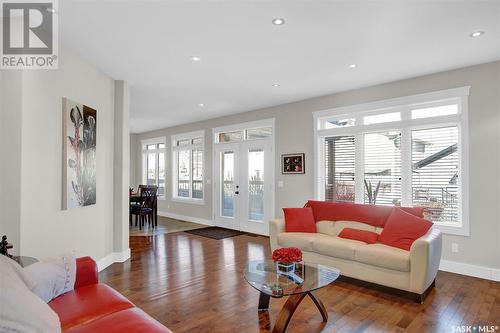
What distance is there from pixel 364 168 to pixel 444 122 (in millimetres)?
1277

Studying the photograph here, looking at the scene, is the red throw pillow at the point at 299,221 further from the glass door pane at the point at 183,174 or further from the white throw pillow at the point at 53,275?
the glass door pane at the point at 183,174

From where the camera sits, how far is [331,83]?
14.9 feet

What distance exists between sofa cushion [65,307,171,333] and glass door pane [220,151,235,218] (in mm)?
5245

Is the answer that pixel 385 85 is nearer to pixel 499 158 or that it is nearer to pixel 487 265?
pixel 499 158

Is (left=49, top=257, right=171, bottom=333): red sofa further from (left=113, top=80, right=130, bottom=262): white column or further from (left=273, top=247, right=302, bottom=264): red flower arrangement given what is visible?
(left=113, top=80, right=130, bottom=262): white column

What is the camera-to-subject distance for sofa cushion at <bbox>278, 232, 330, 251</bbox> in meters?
3.86

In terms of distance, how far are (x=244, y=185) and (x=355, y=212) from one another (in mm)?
3025

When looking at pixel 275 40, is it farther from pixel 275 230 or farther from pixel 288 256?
pixel 275 230

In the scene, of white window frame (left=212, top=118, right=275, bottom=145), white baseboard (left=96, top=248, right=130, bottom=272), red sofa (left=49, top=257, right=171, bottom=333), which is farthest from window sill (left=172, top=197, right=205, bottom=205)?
red sofa (left=49, top=257, right=171, bottom=333)

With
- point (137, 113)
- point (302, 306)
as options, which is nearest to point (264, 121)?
point (137, 113)

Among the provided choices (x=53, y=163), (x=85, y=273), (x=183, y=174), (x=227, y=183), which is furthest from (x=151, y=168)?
(x=85, y=273)

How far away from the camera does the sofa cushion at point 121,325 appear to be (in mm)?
1589

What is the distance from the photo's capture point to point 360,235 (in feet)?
12.3

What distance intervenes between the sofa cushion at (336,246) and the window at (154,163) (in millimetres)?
6357
